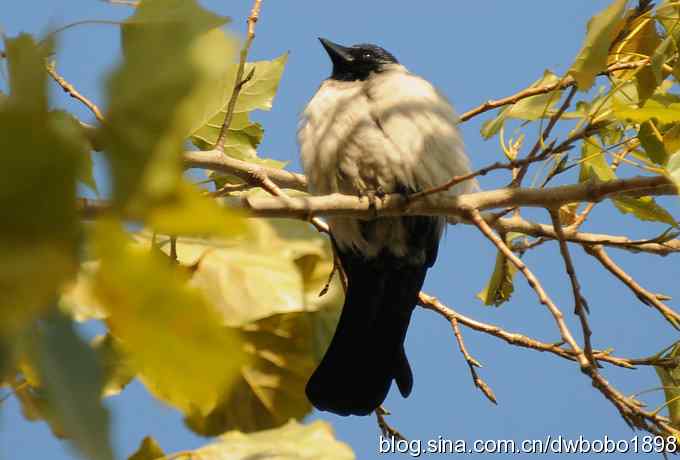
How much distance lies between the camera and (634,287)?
2.35m

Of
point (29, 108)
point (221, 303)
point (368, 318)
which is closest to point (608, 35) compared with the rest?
point (221, 303)

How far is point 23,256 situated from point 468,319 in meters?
2.38

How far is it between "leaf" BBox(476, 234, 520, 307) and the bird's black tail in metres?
0.23

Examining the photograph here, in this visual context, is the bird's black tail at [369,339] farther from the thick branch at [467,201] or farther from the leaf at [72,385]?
the leaf at [72,385]

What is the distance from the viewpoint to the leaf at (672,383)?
2.20 m

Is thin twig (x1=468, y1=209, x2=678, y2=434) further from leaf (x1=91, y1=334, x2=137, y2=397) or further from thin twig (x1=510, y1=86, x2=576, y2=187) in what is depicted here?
leaf (x1=91, y1=334, x2=137, y2=397)

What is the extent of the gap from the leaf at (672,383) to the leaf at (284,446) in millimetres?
1256

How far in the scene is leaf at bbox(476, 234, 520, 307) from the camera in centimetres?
289

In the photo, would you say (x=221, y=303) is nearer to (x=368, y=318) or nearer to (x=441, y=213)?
(x=441, y=213)

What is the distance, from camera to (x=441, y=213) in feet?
7.07

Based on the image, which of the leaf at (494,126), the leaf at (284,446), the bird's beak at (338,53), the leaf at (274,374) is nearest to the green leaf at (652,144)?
the leaf at (494,126)

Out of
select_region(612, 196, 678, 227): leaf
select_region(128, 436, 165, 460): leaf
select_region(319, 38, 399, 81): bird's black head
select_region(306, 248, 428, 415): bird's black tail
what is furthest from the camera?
select_region(319, 38, 399, 81): bird's black head

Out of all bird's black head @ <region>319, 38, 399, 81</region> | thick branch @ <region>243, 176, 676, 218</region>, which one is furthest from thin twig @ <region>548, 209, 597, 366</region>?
bird's black head @ <region>319, 38, 399, 81</region>

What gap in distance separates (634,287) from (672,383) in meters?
0.26
